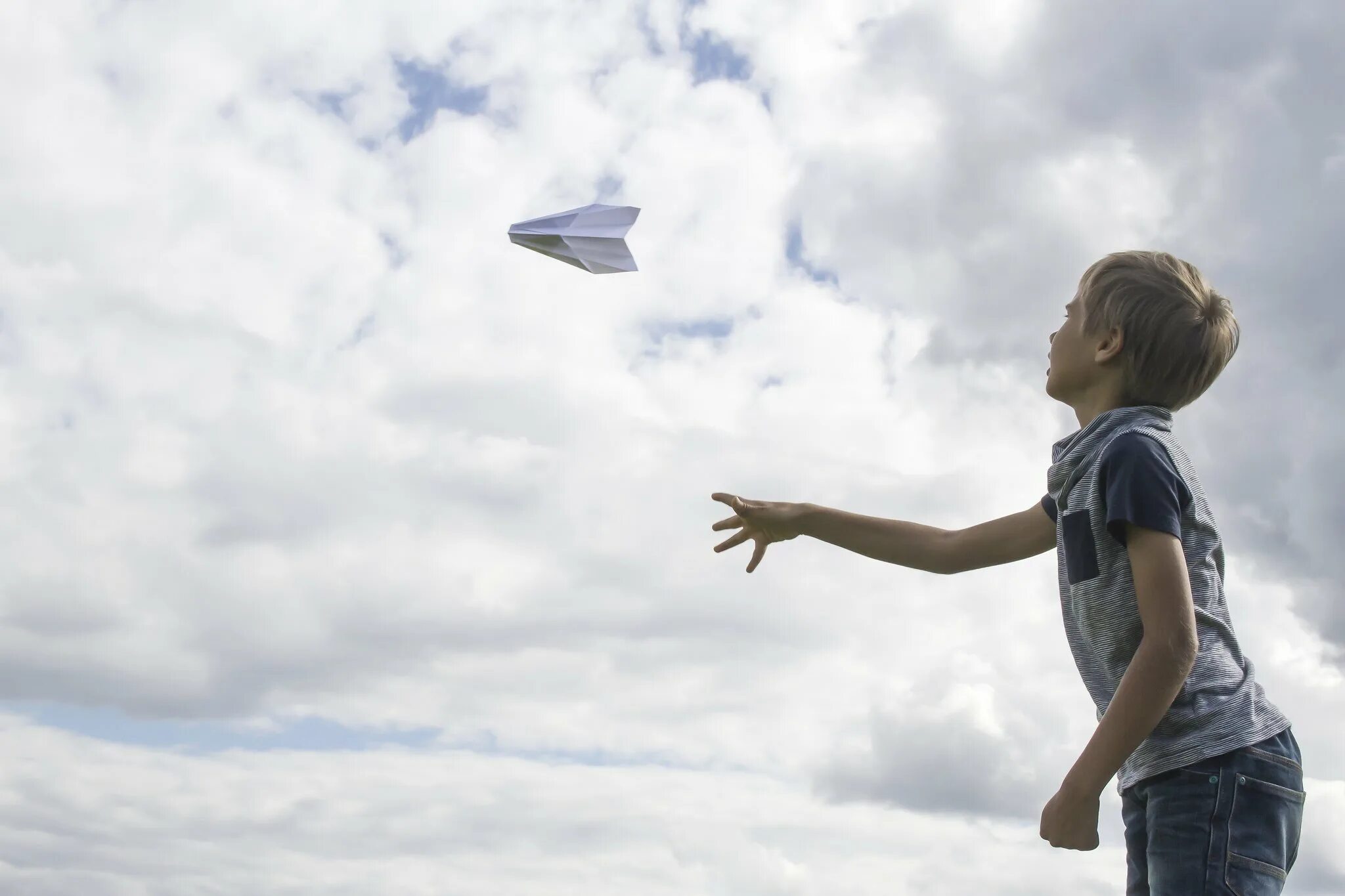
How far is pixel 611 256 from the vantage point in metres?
8.30

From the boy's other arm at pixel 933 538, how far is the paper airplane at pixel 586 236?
93.5 inches

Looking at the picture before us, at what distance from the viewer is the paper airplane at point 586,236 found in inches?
325

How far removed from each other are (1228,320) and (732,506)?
8.86 feet

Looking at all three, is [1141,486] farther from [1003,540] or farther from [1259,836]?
[1003,540]

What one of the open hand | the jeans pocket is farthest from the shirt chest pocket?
the open hand

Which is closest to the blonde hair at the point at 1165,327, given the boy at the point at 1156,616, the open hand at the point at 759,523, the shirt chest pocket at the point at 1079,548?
the boy at the point at 1156,616

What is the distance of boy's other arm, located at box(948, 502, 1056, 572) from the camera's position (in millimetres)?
6238

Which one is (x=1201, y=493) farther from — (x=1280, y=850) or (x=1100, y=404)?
(x=1280, y=850)

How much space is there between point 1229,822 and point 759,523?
287 cm

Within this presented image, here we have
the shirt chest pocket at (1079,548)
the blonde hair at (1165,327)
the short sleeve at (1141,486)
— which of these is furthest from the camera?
the blonde hair at (1165,327)

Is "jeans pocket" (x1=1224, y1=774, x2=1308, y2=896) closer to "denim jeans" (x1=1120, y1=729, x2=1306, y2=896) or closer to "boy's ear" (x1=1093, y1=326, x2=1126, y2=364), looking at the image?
"denim jeans" (x1=1120, y1=729, x2=1306, y2=896)

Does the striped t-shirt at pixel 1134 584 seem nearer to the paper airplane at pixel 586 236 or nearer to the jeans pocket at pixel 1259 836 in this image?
the jeans pocket at pixel 1259 836

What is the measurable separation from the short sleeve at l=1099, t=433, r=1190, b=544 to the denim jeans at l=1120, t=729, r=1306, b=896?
3.06 ft

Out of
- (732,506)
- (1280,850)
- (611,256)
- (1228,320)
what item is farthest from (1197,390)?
(611,256)
